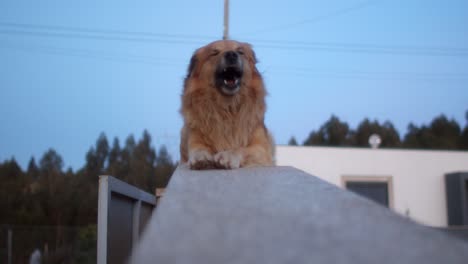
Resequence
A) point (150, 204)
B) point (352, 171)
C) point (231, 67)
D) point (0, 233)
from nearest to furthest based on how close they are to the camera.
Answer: point (150, 204) → point (231, 67) → point (0, 233) → point (352, 171)

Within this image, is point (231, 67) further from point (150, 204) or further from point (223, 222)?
point (223, 222)

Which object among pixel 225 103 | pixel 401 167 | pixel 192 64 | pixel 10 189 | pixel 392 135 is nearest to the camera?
pixel 225 103

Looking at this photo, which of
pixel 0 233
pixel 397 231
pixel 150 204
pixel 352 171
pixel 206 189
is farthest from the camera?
Result: pixel 352 171

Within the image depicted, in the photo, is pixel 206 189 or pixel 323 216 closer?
pixel 323 216

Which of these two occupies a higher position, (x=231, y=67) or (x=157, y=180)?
(x=231, y=67)

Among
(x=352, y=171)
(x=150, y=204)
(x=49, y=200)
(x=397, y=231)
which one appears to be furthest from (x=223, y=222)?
(x=49, y=200)

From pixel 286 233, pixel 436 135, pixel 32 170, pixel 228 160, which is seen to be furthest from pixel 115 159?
pixel 436 135

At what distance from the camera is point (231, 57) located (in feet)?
17.4

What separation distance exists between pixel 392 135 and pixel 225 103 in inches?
1188

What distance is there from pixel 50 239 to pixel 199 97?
11549 millimetres

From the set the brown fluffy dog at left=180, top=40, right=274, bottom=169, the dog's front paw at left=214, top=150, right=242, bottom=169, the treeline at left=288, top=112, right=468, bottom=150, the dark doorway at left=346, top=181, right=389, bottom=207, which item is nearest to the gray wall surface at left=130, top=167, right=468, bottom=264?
the dog's front paw at left=214, top=150, right=242, bottom=169

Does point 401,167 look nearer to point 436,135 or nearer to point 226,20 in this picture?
point 226,20

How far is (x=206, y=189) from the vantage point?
7.34ft

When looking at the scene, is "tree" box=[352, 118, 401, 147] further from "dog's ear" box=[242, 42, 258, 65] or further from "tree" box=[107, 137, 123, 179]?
"dog's ear" box=[242, 42, 258, 65]
